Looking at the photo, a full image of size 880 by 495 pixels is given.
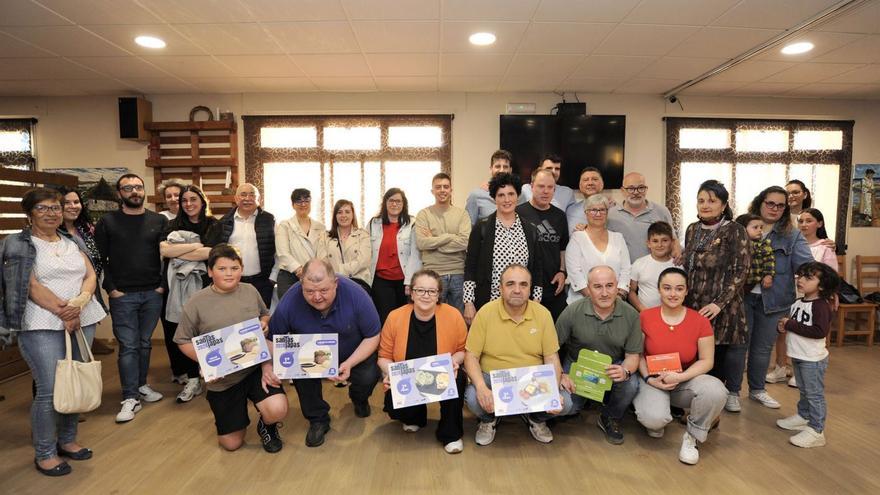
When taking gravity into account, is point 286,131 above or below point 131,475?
above

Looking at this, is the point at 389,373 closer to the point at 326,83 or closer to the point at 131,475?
the point at 131,475

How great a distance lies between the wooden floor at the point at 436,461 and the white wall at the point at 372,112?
10.7 ft

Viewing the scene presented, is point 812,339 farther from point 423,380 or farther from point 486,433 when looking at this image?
point 423,380

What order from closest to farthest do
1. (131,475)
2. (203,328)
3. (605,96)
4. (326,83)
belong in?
(131,475) < (203,328) < (326,83) < (605,96)

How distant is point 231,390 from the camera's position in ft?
8.79

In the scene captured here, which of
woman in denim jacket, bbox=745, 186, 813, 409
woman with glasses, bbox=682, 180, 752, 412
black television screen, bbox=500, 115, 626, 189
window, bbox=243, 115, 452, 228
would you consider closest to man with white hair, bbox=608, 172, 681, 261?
woman with glasses, bbox=682, 180, 752, 412

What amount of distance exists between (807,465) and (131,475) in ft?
11.9

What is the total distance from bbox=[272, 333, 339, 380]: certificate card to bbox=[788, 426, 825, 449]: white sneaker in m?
2.74

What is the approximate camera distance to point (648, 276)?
9.98 feet

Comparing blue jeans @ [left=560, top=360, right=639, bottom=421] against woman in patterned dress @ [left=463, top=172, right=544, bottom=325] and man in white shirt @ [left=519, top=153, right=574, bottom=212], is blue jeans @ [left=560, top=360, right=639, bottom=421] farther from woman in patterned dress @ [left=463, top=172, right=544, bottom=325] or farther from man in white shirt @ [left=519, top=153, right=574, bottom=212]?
man in white shirt @ [left=519, top=153, right=574, bottom=212]

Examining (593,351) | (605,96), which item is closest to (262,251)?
(593,351)

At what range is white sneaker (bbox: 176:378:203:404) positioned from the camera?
344cm

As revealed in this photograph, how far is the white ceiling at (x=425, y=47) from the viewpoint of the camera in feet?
10.9

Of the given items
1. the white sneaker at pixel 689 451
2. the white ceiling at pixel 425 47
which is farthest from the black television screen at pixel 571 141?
the white sneaker at pixel 689 451
